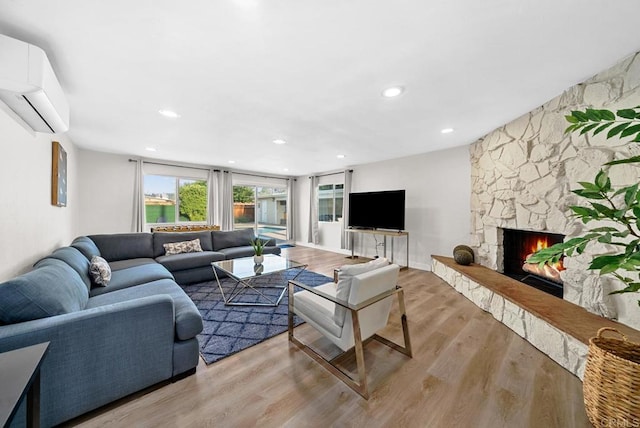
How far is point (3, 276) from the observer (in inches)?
63.2

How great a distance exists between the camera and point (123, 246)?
3.54m

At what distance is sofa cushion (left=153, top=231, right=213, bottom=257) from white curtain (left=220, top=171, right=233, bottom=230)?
1.68 m

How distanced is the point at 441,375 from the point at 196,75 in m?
3.08

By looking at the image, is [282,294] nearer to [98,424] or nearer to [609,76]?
[98,424]

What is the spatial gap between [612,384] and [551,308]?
3.46 ft

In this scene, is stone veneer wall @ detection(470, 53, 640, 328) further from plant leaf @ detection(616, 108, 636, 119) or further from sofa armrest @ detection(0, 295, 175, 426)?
sofa armrest @ detection(0, 295, 175, 426)

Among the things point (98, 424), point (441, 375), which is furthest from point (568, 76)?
point (98, 424)

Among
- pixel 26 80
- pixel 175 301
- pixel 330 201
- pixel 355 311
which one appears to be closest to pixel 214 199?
pixel 330 201

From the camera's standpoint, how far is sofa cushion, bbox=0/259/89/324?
1235 millimetres

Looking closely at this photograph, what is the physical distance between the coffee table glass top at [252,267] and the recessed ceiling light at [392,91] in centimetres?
231

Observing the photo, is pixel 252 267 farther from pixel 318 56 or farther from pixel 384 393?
pixel 318 56

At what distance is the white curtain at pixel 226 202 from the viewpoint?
605cm

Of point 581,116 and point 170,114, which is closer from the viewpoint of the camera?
point 581,116

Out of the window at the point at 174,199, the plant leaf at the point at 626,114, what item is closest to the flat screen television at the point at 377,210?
the plant leaf at the point at 626,114
